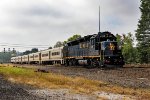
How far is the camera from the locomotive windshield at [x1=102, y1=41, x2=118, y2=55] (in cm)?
3941

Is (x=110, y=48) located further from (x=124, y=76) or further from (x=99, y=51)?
(x=124, y=76)

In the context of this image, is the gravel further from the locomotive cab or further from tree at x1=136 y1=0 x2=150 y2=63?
tree at x1=136 y1=0 x2=150 y2=63

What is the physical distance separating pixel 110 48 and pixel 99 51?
1.34 metres

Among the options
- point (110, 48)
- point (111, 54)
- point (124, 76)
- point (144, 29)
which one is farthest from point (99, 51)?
point (144, 29)

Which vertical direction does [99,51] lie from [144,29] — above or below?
below

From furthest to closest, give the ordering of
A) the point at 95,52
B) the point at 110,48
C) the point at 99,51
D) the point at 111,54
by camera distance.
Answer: the point at 95,52 → the point at 99,51 → the point at 110,48 → the point at 111,54

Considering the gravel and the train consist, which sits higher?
the train consist

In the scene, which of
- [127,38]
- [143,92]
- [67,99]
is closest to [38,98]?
[67,99]

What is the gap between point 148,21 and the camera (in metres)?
80.6

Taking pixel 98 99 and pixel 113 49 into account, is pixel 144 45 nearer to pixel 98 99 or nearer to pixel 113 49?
pixel 113 49

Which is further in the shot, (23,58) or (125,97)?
(23,58)

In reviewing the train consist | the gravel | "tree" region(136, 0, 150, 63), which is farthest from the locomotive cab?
"tree" region(136, 0, 150, 63)

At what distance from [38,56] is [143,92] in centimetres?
6951

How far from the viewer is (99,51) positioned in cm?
4006
